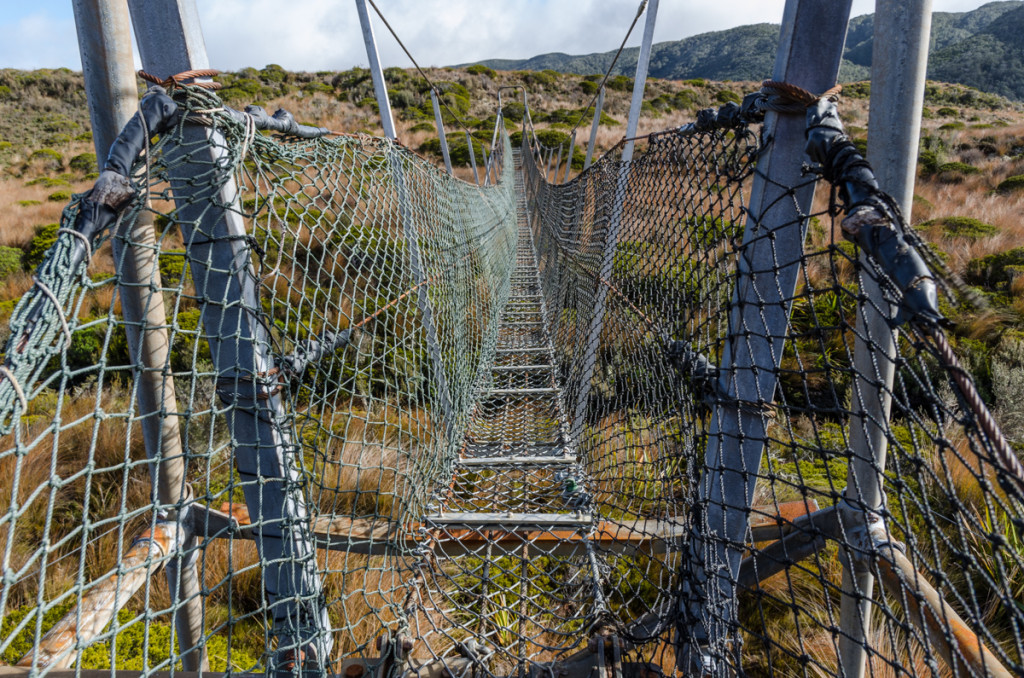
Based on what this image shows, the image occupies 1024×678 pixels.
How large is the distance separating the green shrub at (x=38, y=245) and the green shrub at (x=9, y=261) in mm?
78

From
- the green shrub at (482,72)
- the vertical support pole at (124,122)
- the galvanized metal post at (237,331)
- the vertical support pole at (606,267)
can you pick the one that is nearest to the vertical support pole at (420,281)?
the vertical support pole at (606,267)

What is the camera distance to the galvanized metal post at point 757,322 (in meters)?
0.95

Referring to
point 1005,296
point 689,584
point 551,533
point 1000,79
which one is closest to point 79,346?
point 551,533

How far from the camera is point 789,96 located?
3.06ft

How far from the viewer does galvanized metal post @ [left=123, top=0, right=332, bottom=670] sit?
918mm

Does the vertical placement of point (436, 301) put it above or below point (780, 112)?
below

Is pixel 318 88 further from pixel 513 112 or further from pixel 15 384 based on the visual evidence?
pixel 15 384

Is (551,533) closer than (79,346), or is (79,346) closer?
(551,533)

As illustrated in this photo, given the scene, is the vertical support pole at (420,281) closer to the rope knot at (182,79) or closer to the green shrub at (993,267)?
the rope knot at (182,79)

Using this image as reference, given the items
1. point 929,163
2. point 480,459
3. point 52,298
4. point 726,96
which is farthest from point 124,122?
point 726,96

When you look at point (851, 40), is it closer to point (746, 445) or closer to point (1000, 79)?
point (1000, 79)

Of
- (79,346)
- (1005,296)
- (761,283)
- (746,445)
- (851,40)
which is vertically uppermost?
(851,40)

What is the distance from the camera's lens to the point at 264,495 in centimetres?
104

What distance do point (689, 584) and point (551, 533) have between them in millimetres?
681
